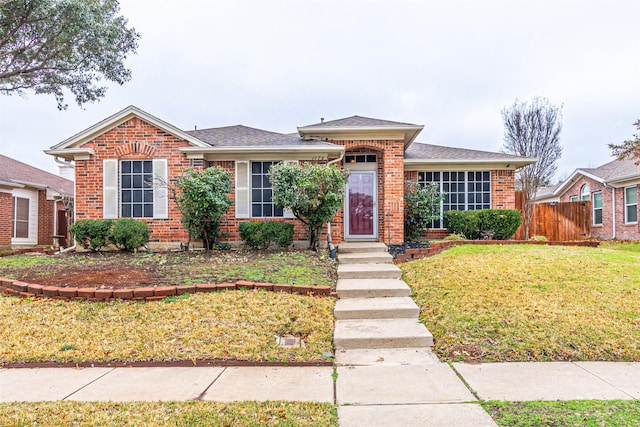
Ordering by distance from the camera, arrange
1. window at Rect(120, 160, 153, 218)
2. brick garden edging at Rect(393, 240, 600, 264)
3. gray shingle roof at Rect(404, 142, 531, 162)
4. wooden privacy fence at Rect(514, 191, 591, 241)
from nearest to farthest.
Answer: brick garden edging at Rect(393, 240, 600, 264) → window at Rect(120, 160, 153, 218) → gray shingle roof at Rect(404, 142, 531, 162) → wooden privacy fence at Rect(514, 191, 591, 241)

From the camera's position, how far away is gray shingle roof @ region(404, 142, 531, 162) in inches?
488

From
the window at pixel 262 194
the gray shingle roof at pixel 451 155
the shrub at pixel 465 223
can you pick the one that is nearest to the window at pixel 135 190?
the window at pixel 262 194

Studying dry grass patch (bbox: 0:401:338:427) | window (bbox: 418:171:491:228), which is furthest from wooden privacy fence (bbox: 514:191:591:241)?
dry grass patch (bbox: 0:401:338:427)

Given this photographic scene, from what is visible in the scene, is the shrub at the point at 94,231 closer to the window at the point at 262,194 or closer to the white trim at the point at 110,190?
the white trim at the point at 110,190

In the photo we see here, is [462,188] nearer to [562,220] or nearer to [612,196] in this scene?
[562,220]

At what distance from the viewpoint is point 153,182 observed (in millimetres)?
10703

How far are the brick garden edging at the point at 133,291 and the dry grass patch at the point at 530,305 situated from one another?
203cm

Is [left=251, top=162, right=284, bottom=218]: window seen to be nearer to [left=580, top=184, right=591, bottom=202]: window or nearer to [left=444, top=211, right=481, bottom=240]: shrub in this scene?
[left=444, top=211, right=481, bottom=240]: shrub

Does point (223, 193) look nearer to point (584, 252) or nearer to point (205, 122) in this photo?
point (584, 252)

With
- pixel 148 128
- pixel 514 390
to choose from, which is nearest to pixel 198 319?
pixel 514 390

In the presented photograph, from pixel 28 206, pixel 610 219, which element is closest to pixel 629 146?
pixel 610 219

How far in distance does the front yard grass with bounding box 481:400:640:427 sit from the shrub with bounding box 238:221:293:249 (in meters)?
7.16

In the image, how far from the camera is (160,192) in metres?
10.7

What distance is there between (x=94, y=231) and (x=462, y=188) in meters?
11.2
